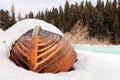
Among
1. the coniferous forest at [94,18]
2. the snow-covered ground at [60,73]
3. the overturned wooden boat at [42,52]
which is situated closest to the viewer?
the snow-covered ground at [60,73]

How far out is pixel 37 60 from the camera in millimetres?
3156

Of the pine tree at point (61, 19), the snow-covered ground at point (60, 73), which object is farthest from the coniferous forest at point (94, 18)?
the snow-covered ground at point (60, 73)

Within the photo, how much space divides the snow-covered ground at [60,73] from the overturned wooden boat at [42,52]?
111 millimetres

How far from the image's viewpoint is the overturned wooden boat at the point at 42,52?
10.4 ft

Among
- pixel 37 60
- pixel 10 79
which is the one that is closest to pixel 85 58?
pixel 37 60

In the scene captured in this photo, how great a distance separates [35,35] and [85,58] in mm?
714

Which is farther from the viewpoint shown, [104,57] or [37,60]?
[104,57]

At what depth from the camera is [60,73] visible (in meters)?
3.16

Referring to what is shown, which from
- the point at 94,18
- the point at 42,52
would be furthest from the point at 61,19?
the point at 42,52

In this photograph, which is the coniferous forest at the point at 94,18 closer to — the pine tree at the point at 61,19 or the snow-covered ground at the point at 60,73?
the pine tree at the point at 61,19

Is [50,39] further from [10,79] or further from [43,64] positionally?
[10,79]

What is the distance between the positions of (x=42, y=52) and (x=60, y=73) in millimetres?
295

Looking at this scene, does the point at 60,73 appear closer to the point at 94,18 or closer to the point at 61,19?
the point at 94,18

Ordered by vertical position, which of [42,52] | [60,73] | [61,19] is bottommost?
[61,19]
